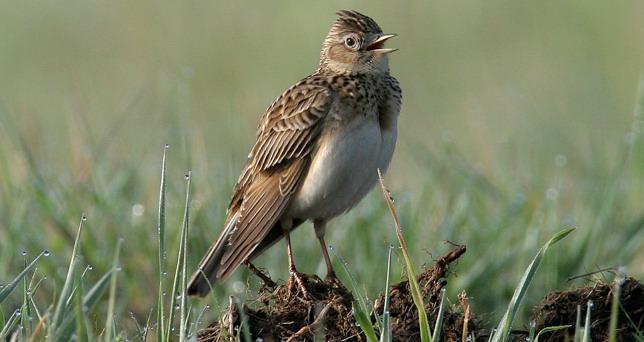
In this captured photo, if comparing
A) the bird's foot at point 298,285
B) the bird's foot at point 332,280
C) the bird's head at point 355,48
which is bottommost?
the bird's foot at point 332,280

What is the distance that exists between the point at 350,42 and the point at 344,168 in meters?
0.87

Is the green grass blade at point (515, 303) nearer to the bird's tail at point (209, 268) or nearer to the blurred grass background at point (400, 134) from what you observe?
the bird's tail at point (209, 268)

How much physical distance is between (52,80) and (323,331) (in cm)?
1067

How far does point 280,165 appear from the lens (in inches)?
238

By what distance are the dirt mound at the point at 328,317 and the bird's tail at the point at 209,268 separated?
902 millimetres

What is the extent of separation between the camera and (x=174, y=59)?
14633mm

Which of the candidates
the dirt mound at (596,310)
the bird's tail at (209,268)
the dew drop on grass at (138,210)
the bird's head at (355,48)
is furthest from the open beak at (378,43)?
the dirt mound at (596,310)

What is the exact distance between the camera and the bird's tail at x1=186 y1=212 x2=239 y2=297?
5.72 metres

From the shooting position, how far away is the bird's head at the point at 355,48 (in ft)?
20.5

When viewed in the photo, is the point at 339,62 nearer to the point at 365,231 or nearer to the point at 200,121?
the point at 365,231

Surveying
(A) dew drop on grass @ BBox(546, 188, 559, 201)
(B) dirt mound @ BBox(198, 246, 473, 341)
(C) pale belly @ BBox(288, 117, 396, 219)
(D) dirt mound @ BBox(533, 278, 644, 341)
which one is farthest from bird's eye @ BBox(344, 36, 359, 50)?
(D) dirt mound @ BBox(533, 278, 644, 341)

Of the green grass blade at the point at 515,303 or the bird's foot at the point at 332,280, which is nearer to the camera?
the green grass blade at the point at 515,303

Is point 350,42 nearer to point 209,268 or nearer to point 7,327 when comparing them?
point 209,268

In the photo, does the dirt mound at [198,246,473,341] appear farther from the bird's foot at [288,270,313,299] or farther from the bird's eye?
the bird's eye
